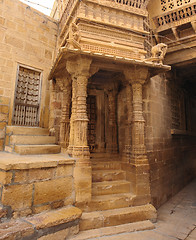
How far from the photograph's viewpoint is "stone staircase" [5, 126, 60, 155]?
3788mm

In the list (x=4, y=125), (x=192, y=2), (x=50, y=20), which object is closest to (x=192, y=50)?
(x=192, y=2)

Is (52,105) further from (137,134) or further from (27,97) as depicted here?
(137,134)

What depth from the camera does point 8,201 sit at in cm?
255

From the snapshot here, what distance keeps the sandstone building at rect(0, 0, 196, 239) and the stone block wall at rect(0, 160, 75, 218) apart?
0.02 metres

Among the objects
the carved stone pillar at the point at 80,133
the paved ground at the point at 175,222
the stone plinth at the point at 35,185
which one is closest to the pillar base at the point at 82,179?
the carved stone pillar at the point at 80,133

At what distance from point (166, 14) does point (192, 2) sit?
0.79 metres

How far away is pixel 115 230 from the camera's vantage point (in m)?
3.14

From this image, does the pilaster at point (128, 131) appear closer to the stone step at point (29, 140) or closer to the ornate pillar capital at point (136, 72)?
the ornate pillar capital at point (136, 72)

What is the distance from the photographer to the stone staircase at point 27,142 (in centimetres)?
379

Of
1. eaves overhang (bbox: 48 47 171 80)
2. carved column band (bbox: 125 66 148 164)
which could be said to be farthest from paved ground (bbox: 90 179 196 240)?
eaves overhang (bbox: 48 47 171 80)

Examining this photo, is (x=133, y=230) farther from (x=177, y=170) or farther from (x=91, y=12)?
(x=91, y=12)

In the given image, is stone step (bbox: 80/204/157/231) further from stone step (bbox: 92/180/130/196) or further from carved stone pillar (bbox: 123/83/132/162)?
carved stone pillar (bbox: 123/83/132/162)

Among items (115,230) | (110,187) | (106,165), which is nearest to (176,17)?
(106,165)

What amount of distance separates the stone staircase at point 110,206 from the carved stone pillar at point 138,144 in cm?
24
